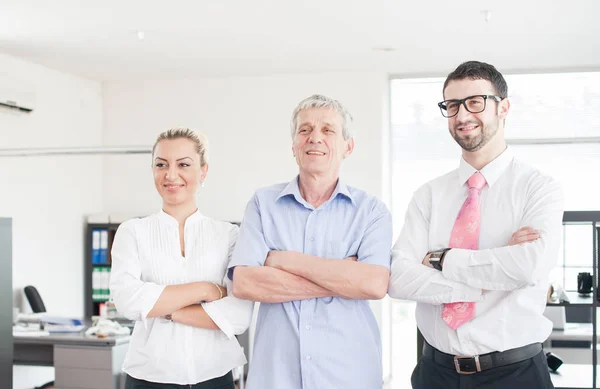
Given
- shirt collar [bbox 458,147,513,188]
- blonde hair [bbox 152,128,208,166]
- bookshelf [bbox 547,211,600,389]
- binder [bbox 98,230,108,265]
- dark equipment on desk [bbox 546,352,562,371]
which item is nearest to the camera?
shirt collar [bbox 458,147,513,188]

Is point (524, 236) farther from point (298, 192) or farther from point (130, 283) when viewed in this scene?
point (130, 283)

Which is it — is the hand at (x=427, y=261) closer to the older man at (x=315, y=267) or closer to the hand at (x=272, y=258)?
the older man at (x=315, y=267)

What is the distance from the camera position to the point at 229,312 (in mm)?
2344

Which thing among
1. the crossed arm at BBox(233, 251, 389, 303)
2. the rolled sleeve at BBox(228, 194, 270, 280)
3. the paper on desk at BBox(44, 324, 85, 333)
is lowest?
the paper on desk at BBox(44, 324, 85, 333)

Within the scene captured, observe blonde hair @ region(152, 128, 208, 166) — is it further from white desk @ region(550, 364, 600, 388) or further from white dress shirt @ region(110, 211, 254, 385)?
white desk @ region(550, 364, 600, 388)

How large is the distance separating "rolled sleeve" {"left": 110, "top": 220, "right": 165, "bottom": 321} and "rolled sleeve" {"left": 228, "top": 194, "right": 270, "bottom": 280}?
28cm

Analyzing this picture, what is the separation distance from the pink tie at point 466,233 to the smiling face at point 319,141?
18.3 inches

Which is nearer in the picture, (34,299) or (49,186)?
(34,299)

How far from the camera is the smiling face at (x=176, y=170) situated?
7.98 feet

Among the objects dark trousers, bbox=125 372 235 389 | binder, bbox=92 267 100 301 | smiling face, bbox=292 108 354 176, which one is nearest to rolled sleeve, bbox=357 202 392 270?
smiling face, bbox=292 108 354 176

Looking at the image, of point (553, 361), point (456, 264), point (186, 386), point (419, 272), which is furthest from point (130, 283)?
point (553, 361)

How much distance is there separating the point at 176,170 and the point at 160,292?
443 mm

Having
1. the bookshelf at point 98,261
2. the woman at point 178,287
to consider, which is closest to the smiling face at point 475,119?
the woman at point 178,287

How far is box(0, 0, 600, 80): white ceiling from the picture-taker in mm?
4832
